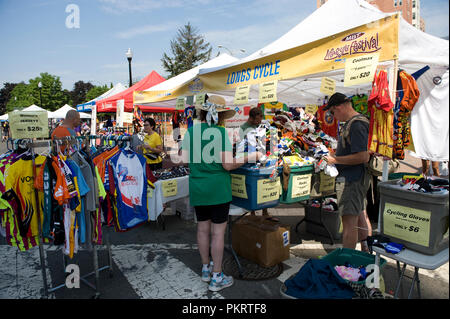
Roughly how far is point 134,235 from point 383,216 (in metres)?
3.60

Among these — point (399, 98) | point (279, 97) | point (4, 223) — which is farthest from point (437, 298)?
point (279, 97)

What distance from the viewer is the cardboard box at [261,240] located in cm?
332

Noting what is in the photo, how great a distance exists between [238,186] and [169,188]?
1.03 m

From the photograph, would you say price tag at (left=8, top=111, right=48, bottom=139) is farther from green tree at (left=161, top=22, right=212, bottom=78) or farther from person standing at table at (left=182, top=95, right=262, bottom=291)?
green tree at (left=161, top=22, right=212, bottom=78)

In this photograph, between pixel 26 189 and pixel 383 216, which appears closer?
Result: pixel 383 216

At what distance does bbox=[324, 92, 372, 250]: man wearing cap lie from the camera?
2.74 metres

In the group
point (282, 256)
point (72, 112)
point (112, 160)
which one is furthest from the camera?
point (72, 112)

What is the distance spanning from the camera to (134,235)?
4535 mm

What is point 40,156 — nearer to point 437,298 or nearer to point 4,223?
point 4,223

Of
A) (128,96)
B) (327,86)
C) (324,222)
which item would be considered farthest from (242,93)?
(128,96)

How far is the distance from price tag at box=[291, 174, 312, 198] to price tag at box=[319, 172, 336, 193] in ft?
0.65

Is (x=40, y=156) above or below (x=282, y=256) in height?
above

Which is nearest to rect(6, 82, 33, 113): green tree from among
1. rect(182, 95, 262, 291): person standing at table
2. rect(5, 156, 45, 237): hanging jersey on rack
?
rect(5, 156, 45, 237): hanging jersey on rack

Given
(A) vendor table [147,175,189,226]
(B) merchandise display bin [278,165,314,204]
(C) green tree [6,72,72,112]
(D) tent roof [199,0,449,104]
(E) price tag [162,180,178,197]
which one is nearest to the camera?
(D) tent roof [199,0,449,104]
